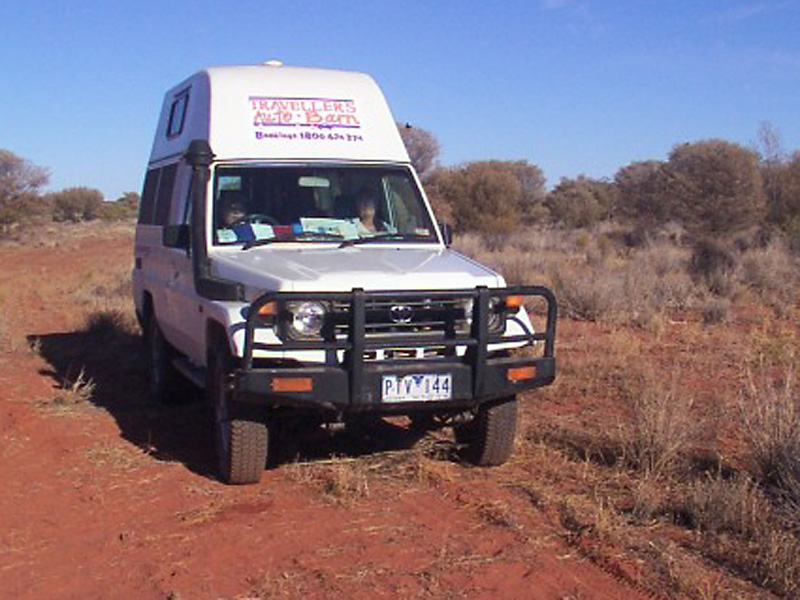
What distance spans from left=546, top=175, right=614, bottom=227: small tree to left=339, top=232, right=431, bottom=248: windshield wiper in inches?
1277

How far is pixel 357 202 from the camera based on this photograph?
725cm

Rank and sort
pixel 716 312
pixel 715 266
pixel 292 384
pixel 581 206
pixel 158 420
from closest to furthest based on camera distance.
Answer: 1. pixel 292 384
2. pixel 158 420
3. pixel 716 312
4. pixel 715 266
5. pixel 581 206

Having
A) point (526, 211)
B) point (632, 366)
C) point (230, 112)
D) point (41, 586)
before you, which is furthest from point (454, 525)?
point (526, 211)

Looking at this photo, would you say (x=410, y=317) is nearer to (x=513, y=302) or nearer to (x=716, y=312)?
(x=513, y=302)

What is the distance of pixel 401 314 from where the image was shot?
569 centimetres

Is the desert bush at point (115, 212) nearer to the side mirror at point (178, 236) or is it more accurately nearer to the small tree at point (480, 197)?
the small tree at point (480, 197)

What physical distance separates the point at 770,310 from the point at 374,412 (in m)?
10.5

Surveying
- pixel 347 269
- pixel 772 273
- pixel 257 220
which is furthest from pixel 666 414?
pixel 772 273

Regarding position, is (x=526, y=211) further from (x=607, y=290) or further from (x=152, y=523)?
(x=152, y=523)

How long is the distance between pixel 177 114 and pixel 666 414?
A: 476 cm

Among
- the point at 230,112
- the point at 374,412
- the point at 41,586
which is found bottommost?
the point at 41,586

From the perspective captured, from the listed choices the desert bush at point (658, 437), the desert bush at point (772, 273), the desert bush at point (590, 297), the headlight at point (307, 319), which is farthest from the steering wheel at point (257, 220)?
the desert bush at point (772, 273)

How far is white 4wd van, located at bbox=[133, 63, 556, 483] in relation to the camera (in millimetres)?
5492

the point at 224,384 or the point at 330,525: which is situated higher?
the point at 224,384
